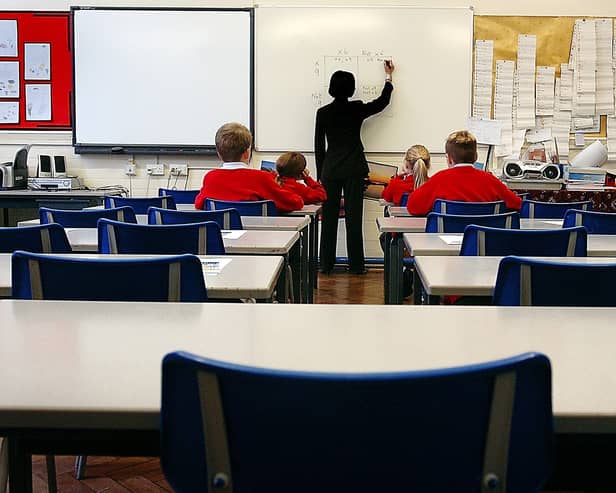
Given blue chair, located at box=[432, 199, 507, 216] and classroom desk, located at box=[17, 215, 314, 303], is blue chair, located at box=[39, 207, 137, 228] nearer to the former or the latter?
classroom desk, located at box=[17, 215, 314, 303]

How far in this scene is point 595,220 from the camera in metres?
3.54

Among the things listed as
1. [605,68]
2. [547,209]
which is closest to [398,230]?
[547,209]

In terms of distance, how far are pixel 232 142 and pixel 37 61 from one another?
3.48 m

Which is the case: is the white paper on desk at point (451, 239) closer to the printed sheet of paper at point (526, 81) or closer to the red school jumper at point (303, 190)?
the red school jumper at point (303, 190)

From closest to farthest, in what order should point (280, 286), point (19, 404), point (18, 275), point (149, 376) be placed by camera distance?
point (19, 404)
point (149, 376)
point (18, 275)
point (280, 286)

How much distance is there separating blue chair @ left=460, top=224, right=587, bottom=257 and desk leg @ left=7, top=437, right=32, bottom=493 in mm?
1712

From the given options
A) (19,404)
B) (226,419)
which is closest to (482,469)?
(226,419)

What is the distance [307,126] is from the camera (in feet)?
23.3

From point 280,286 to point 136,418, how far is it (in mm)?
2072

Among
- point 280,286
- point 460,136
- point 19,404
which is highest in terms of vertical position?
point 460,136

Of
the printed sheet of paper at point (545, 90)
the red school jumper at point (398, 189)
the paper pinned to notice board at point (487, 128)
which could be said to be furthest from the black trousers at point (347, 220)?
the printed sheet of paper at point (545, 90)

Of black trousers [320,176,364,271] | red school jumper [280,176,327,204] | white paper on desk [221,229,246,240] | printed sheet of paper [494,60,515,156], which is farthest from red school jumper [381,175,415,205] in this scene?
white paper on desk [221,229,246,240]

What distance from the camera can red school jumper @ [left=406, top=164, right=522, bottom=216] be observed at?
14.5ft

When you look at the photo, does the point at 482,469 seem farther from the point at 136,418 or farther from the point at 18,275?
the point at 18,275
